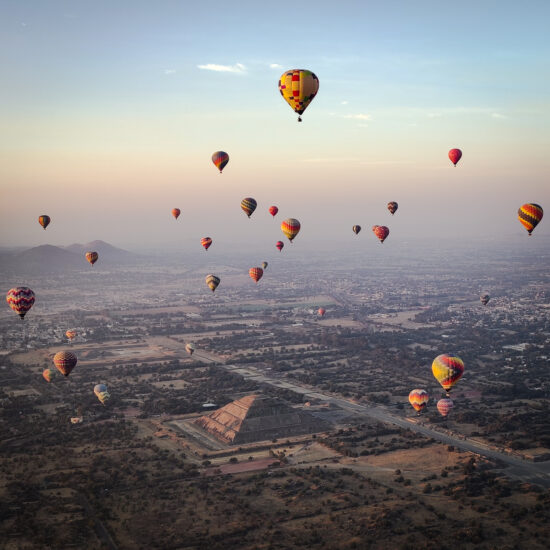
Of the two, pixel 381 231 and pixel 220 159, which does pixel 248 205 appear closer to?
pixel 220 159

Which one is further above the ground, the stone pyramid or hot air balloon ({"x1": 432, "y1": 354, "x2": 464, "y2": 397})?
hot air balloon ({"x1": 432, "y1": 354, "x2": 464, "y2": 397})

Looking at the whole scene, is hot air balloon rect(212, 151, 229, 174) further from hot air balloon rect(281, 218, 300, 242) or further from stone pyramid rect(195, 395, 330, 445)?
stone pyramid rect(195, 395, 330, 445)

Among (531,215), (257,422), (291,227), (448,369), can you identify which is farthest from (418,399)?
(291,227)

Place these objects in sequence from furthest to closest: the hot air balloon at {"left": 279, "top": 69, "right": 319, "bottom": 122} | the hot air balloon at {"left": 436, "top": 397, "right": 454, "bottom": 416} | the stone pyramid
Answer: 1. the hot air balloon at {"left": 436, "top": 397, "right": 454, "bottom": 416}
2. the stone pyramid
3. the hot air balloon at {"left": 279, "top": 69, "right": 319, "bottom": 122}

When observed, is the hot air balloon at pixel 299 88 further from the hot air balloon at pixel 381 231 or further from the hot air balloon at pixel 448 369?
the hot air balloon at pixel 381 231

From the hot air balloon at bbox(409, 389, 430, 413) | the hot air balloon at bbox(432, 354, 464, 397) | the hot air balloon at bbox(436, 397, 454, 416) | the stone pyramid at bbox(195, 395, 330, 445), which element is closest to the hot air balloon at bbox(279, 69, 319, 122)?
the hot air balloon at bbox(432, 354, 464, 397)

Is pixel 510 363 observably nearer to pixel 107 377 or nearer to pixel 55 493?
pixel 107 377
